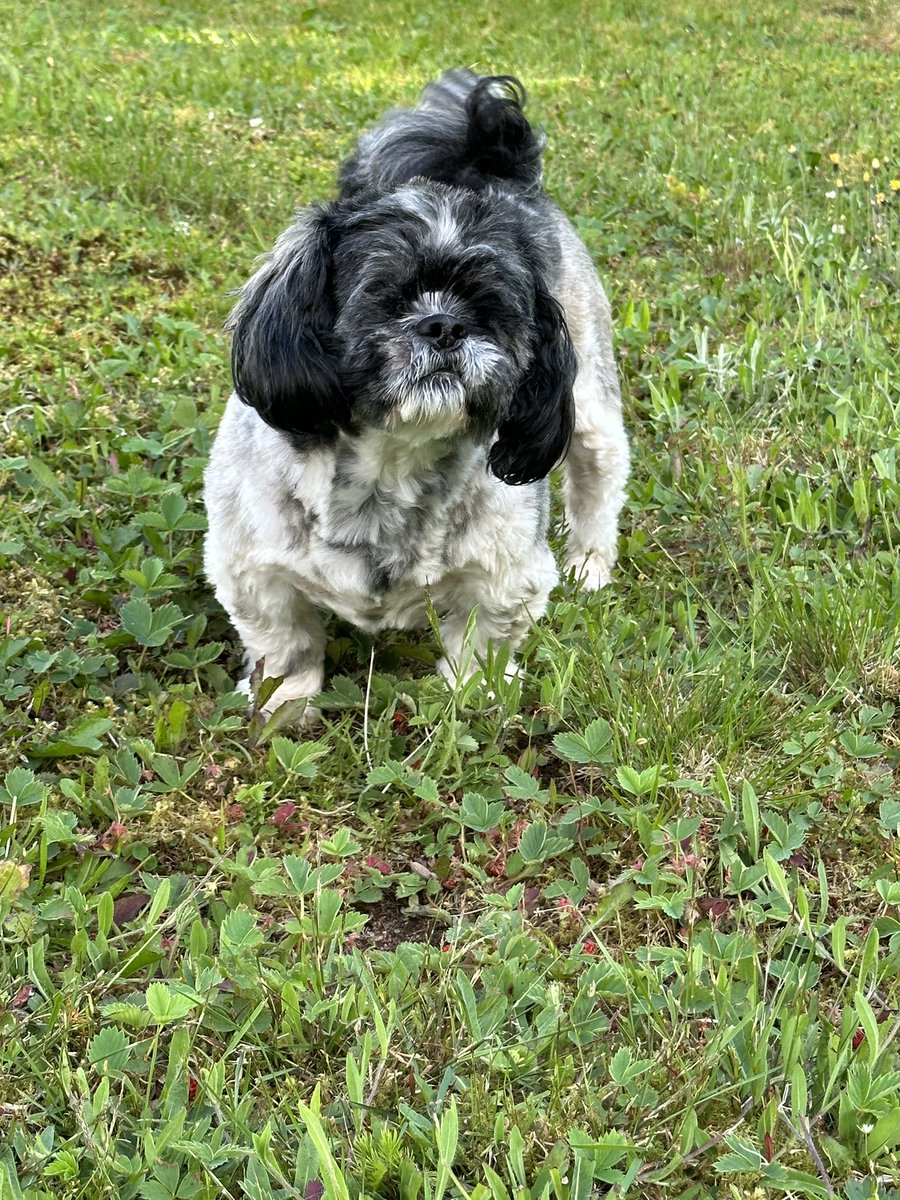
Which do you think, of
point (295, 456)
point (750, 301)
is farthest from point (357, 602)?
point (750, 301)

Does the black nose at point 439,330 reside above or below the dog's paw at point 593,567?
above

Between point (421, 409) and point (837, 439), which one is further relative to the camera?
point (837, 439)

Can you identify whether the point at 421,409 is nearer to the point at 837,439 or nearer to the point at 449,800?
the point at 449,800

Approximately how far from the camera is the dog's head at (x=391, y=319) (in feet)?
8.45

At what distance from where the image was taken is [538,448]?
3002mm

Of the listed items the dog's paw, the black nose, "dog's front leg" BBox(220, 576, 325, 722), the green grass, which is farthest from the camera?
the dog's paw

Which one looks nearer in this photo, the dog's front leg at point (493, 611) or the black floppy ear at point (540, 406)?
the black floppy ear at point (540, 406)

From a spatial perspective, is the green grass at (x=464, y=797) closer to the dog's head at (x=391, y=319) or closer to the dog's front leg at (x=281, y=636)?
the dog's front leg at (x=281, y=636)

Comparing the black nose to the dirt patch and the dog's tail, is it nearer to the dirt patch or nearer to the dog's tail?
the dog's tail

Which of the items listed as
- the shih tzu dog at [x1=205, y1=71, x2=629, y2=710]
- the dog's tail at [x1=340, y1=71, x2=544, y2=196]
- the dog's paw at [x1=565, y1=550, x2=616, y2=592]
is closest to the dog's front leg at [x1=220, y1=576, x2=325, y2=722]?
the shih tzu dog at [x1=205, y1=71, x2=629, y2=710]

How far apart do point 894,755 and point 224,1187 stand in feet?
6.85

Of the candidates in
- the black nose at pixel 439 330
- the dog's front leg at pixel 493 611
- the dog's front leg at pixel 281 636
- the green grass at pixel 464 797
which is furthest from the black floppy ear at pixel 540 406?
the dog's front leg at pixel 281 636

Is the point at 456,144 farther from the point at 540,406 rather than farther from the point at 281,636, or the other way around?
the point at 281,636

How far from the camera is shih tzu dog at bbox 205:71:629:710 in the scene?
2609mm
